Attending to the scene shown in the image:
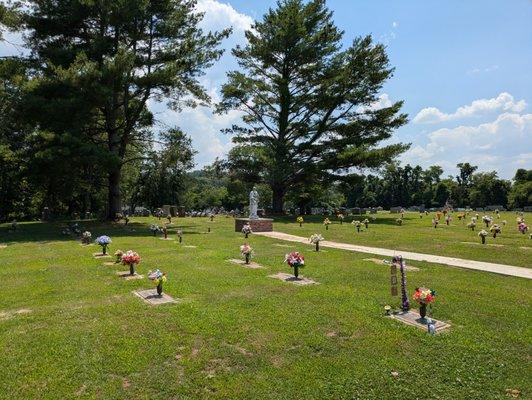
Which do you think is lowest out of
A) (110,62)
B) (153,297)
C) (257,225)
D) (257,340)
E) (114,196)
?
(257,340)

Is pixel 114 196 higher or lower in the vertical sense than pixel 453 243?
higher

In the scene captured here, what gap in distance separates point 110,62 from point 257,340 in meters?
22.9

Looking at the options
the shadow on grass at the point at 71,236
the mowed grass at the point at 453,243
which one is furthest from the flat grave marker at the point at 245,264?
the shadow on grass at the point at 71,236

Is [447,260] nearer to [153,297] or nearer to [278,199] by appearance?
[153,297]

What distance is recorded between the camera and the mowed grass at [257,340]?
225 inches

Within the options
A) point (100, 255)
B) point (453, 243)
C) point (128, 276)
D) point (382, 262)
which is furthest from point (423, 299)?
point (453, 243)

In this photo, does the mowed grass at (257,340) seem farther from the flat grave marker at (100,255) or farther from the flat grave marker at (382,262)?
the flat grave marker at (100,255)

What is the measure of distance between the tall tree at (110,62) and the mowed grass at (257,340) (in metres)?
16.0

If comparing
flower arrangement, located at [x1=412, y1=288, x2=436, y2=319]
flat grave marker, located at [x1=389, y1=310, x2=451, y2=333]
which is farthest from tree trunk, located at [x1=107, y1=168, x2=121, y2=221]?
flower arrangement, located at [x1=412, y1=288, x2=436, y2=319]

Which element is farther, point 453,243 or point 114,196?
point 114,196

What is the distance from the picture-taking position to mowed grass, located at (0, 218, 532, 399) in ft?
18.8

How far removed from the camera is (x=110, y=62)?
83.0 feet

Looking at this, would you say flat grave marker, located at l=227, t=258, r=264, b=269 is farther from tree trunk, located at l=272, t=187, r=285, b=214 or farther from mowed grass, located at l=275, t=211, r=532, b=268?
tree trunk, located at l=272, t=187, r=285, b=214

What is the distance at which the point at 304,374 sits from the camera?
6.05 m
